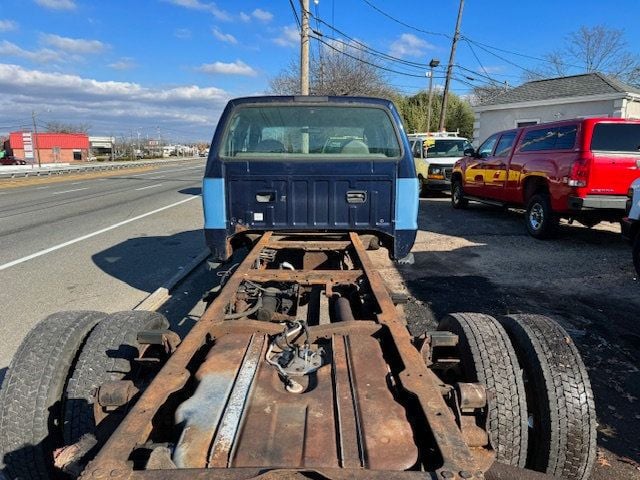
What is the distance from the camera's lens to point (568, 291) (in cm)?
608

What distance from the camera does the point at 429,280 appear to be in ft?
21.7

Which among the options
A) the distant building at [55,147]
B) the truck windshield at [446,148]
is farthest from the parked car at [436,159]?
the distant building at [55,147]

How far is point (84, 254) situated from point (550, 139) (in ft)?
28.4

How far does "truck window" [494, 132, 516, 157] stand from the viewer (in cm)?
1079

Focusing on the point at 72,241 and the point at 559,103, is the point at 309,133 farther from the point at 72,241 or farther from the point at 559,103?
the point at 559,103

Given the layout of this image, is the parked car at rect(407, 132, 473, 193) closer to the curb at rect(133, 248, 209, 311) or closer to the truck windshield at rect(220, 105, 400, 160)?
the curb at rect(133, 248, 209, 311)

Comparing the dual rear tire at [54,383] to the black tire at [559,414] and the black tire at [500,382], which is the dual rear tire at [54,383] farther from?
the black tire at [559,414]

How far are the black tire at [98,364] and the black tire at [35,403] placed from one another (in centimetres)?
7

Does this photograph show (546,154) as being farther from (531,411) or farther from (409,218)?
(531,411)

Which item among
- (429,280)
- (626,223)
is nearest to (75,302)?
(429,280)

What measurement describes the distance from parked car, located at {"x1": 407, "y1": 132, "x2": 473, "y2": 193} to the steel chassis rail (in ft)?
45.3

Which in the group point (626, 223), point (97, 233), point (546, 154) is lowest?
point (97, 233)

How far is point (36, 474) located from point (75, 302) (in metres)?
3.77

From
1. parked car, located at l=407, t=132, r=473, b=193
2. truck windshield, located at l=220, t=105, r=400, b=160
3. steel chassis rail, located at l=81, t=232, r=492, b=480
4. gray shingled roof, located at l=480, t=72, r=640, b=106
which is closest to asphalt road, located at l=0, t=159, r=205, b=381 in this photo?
truck windshield, located at l=220, t=105, r=400, b=160
